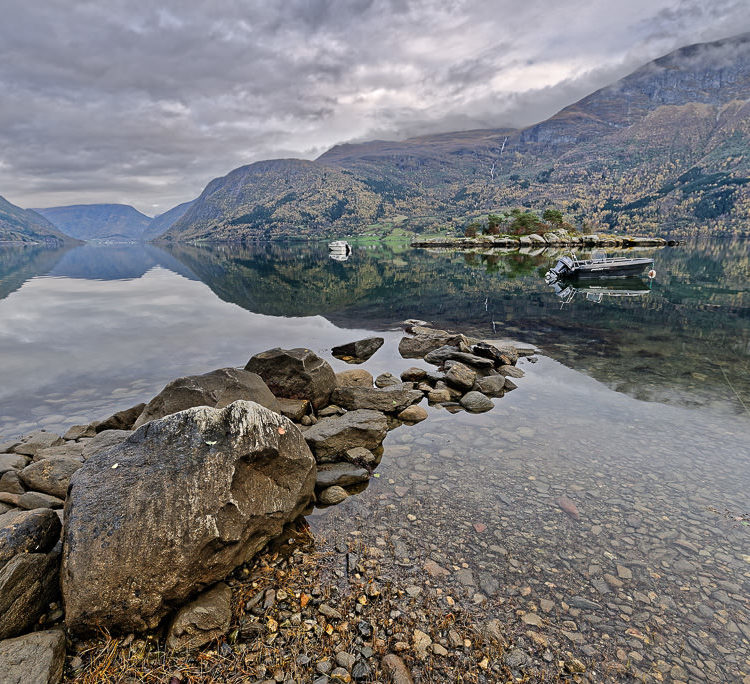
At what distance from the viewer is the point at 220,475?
7.93 metres

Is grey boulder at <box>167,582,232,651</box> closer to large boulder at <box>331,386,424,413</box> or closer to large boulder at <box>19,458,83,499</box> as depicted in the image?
large boulder at <box>19,458,83,499</box>

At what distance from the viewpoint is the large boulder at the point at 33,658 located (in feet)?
18.2

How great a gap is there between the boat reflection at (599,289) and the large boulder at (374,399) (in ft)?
113

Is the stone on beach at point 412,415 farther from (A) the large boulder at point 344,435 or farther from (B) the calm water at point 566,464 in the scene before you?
(A) the large boulder at point 344,435

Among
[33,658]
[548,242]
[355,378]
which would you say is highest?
[33,658]

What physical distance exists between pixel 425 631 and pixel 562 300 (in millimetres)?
46813

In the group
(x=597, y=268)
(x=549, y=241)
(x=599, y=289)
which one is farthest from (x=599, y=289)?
(x=549, y=241)

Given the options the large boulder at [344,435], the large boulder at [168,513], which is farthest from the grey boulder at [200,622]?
the large boulder at [344,435]

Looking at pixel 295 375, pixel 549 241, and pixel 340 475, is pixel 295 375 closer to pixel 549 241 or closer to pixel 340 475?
pixel 340 475

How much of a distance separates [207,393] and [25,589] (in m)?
7.06

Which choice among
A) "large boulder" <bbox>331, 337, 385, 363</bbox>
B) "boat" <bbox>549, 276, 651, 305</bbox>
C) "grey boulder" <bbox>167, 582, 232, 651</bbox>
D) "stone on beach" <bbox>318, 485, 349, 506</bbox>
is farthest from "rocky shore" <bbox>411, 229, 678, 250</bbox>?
"grey boulder" <bbox>167, 582, 232, 651</bbox>

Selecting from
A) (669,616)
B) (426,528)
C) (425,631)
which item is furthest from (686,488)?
(425,631)

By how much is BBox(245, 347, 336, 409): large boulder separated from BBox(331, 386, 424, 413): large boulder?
634mm

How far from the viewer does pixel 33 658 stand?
5770mm
